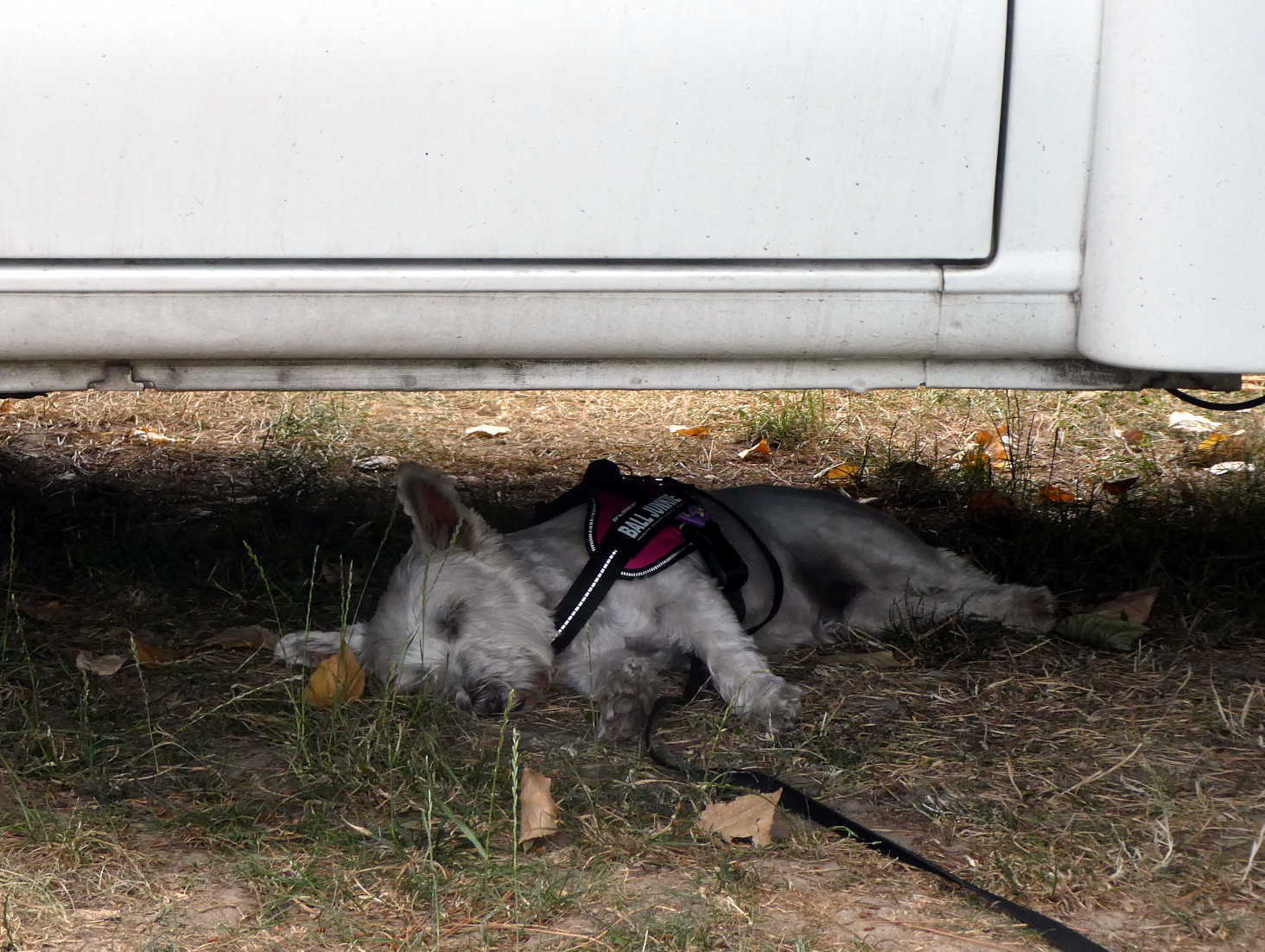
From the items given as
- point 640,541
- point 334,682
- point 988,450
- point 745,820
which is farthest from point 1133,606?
point 334,682

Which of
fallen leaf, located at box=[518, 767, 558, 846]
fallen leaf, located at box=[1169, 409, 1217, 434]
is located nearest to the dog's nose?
fallen leaf, located at box=[518, 767, 558, 846]

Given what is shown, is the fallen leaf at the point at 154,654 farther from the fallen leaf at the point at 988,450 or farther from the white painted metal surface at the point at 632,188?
the fallen leaf at the point at 988,450

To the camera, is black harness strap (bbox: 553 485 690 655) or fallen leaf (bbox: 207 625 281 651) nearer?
black harness strap (bbox: 553 485 690 655)

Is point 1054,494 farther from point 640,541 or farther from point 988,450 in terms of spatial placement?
point 640,541

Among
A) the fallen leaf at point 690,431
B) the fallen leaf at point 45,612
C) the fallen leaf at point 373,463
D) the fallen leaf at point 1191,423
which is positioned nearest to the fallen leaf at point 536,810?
the fallen leaf at point 45,612

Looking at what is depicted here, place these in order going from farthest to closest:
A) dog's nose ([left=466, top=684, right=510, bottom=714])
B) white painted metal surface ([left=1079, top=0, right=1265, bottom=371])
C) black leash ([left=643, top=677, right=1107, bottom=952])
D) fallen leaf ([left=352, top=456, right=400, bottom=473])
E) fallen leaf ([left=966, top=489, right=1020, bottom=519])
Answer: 1. fallen leaf ([left=352, top=456, right=400, bottom=473])
2. fallen leaf ([left=966, top=489, right=1020, bottom=519])
3. dog's nose ([left=466, top=684, right=510, bottom=714])
4. white painted metal surface ([left=1079, top=0, right=1265, bottom=371])
5. black leash ([left=643, top=677, right=1107, bottom=952])

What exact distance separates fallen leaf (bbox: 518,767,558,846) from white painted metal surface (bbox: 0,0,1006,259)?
3.54ft

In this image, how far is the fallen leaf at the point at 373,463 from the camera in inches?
213

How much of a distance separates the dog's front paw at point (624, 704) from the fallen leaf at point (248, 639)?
3.35ft

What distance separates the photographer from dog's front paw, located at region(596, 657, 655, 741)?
10.0ft

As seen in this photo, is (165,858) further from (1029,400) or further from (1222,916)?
(1029,400)

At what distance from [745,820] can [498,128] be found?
1.47 meters

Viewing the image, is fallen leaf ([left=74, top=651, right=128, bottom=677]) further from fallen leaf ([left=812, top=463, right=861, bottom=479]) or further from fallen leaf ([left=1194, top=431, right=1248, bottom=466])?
fallen leaf ([left=1194, top=431, right=1248, bottom=466])

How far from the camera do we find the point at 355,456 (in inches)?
217
